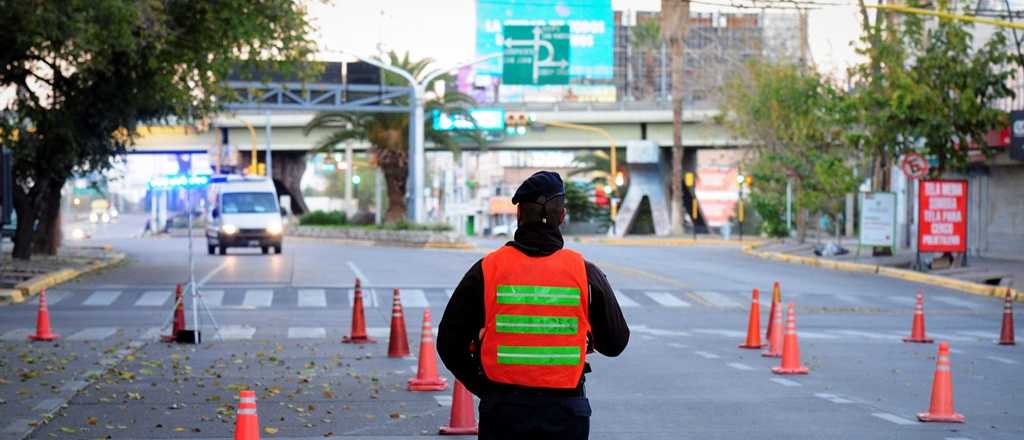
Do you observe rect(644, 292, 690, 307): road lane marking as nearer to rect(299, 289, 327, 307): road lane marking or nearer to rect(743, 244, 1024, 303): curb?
rect(743, 244, 1024, 303): curb

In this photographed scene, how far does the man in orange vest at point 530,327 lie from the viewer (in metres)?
6.52

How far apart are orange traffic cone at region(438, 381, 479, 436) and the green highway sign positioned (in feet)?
126

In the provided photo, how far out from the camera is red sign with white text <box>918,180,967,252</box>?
130 feet

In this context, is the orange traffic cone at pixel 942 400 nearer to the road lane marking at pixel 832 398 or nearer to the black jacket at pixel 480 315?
the road lane marking at pixel 832 398

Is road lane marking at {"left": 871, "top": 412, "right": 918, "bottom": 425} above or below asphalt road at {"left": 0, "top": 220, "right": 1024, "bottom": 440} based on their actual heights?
above

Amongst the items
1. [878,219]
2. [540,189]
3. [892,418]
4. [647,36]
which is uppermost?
[647,36]

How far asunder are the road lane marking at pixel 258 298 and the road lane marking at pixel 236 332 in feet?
17.5

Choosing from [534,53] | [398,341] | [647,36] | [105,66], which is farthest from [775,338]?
[647,36]

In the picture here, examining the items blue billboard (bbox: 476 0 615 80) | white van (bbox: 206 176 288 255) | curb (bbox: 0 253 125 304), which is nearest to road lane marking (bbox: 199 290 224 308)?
curb (bbox: 0 253 125 304)

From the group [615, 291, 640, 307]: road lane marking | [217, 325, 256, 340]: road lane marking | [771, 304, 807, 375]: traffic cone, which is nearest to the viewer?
[771, 304, 807, 375]: traffic cone

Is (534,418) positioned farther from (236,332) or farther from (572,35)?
(572,35)

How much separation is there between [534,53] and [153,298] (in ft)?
72.9

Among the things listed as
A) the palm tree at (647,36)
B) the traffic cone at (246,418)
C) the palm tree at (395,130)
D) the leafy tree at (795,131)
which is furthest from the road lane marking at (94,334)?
the palm tree at (647,36)

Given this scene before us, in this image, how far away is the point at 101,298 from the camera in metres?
30.6
